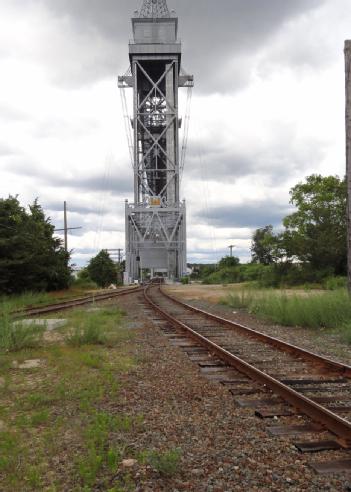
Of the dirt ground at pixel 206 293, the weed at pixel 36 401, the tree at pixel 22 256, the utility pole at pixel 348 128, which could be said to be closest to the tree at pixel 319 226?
the dirt ground at pixel 206 293

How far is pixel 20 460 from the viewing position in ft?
13.3

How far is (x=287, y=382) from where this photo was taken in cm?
666

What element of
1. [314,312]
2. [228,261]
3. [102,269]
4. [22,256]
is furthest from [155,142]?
[314,312]

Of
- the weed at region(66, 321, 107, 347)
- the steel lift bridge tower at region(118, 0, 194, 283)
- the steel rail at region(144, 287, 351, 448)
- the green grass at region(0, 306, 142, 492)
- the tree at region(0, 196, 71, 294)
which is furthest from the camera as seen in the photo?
the steel lift bridge tower at region(118, 0, 194, 283)

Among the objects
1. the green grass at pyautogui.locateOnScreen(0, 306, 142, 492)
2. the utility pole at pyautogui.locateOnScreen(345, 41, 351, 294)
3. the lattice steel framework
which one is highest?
the lattice steel framework

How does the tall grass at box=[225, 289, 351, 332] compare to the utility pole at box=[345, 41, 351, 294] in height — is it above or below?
below

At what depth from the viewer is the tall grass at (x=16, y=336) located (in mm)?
9188

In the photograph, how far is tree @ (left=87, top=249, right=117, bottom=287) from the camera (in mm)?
65688

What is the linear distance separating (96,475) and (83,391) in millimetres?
2631

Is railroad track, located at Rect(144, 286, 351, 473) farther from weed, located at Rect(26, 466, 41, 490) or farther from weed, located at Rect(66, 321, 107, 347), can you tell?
weed, located at Rect(26, 466, 41, 490)

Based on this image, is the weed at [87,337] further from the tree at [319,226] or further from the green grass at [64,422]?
the tree at [319,226]

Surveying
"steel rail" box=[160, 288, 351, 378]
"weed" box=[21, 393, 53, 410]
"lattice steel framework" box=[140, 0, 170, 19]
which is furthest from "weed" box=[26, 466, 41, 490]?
"lattice steel framework" box=[140, 0, 170, 19]

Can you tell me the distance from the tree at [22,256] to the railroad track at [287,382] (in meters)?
14.4

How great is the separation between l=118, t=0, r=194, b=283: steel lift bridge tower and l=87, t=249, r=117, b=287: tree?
10.2 feet
